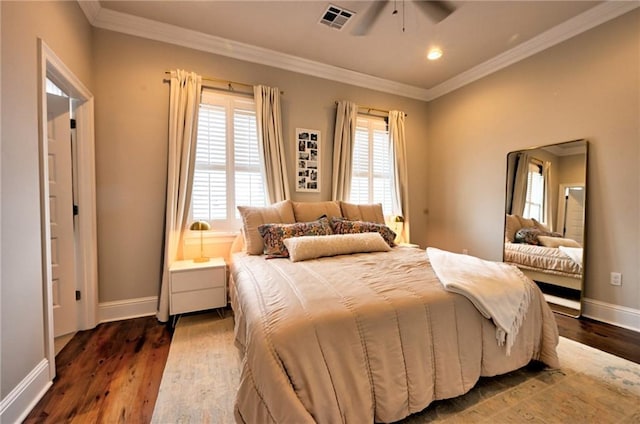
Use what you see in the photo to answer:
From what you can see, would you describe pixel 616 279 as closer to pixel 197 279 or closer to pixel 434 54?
pixel 434 54

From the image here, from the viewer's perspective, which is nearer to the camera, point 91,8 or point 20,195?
point 20,195

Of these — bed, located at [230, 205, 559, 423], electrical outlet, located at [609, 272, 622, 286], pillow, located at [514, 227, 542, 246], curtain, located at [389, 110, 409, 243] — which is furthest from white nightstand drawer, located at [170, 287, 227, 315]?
electrical outlet, located at [609, 272, 622, 286]

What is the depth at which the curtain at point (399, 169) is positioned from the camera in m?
4.09

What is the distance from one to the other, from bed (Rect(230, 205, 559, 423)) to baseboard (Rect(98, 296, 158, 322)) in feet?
5.51

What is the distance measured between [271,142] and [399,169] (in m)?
1.98

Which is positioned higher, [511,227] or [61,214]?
[61,214]

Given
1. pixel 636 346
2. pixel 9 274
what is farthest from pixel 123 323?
pixel 636 346

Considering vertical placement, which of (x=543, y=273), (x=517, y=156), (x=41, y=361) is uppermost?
(x=517, y=156)

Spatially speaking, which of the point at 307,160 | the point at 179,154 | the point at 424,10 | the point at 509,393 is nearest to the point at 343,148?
the point at 307,160

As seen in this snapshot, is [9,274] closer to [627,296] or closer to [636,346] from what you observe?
[636,346]

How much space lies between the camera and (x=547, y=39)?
9.87ft

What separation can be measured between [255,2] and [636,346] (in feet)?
14.1

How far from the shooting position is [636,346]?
86.6 inches

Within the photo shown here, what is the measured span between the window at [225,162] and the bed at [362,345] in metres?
1.53
